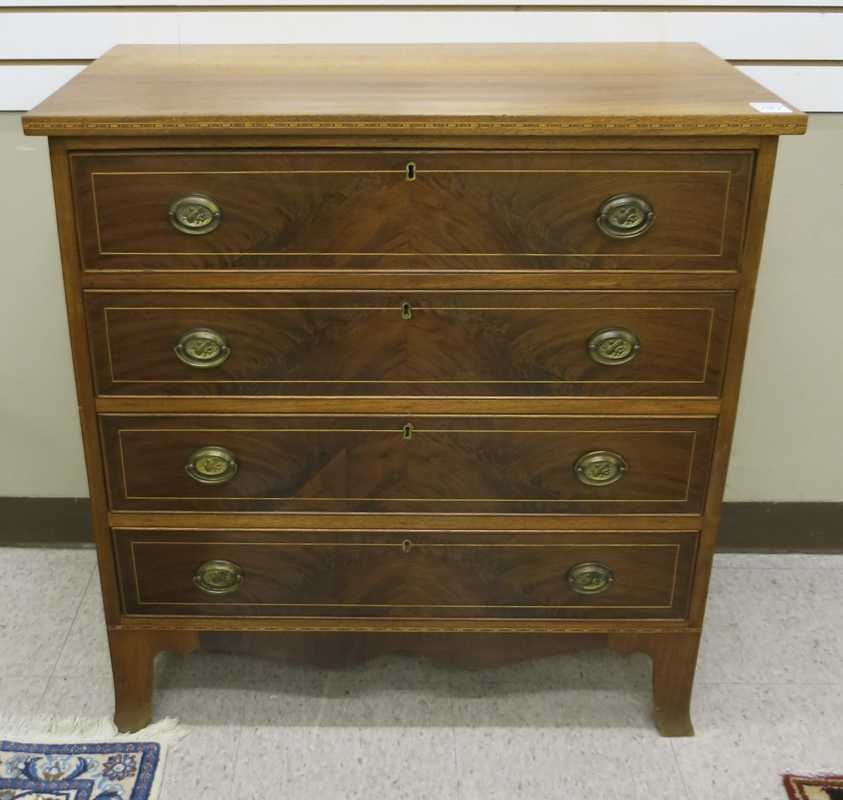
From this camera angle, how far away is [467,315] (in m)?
1.89

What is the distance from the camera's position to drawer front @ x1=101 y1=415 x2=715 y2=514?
6.52ft

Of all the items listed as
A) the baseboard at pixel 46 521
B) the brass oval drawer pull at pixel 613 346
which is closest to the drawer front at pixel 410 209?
the brass oval drawer pull at pixel 613 346

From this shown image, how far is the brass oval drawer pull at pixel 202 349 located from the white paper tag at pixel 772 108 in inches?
37.4

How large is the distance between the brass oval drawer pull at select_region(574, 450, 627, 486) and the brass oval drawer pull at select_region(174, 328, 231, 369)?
66 centimetres

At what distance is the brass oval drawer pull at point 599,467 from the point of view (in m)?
2.01

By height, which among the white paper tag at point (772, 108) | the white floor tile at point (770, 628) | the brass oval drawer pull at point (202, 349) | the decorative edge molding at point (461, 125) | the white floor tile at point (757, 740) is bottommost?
the white floor tile at point (757, 740)

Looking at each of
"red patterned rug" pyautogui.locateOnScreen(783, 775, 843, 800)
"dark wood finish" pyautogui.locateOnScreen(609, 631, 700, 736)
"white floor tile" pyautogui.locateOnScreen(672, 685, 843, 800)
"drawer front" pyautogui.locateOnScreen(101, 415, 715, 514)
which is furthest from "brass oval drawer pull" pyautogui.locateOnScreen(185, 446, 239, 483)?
"red patterned rug" pyautogui.locateOnScreen(783, 775, 843, 800)

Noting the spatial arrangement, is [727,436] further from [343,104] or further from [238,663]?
[238,663]

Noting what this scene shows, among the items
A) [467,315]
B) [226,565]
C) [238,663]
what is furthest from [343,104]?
[238,663]

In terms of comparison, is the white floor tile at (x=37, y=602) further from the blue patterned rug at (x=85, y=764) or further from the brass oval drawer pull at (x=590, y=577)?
the brass oval drawer pull at (x=590, y=577)

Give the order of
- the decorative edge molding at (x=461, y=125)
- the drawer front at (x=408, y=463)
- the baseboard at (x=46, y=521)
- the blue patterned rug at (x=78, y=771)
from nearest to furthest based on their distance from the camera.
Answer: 1. the decorative edge molding at (x=461, y=125)
2. the drawer front at (x=408, y=463)
3. the blue patterned rug at (x=78, y=771)
4. the baseboard at (x=46, y=521)

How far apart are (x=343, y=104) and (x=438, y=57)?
1.47ft

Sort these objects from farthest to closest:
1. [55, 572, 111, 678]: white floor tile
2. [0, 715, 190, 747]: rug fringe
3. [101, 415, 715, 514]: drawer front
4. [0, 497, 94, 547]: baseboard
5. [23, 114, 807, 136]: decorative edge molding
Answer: [0, 497, 94, 547]: baseboard
[55, 572, 111, 678]: white floor tile
[0, 715, 190, 747]: rug fringe
[101, 415, 715, 514]: drawer front
[23, 114, 807, 136]: decorative edge molding

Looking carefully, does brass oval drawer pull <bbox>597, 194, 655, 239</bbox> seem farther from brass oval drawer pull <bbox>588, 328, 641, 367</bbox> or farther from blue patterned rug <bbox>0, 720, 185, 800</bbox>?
blue patterned rug <bbox>0, 720, 185, 800</bbox>
